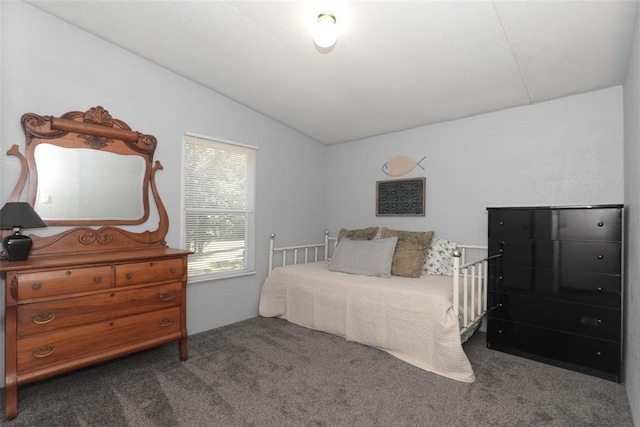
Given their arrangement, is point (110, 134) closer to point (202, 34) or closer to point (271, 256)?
point (202, 34)

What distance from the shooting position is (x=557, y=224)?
7.31ft

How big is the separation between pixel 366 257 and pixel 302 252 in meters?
1.12

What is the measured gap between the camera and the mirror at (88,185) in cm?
211

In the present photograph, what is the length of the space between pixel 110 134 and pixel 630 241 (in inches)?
140

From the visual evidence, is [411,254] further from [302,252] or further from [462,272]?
[302,252]

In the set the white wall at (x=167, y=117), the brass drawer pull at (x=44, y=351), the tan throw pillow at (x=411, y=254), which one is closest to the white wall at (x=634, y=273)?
the tan throw pillow at (x=411, y=254)

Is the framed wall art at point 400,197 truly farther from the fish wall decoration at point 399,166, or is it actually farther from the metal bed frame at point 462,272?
the metal bed frame at point 462,272

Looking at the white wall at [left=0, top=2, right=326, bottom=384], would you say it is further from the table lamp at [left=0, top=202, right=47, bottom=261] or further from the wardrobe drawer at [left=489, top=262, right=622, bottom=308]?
the wardrobe drawer at [left=489, top=262, right=622, bottom=308]

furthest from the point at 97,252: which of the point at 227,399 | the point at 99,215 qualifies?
the point at 227,399

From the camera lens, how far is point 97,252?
7.39 ft

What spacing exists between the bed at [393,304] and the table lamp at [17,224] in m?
2.00

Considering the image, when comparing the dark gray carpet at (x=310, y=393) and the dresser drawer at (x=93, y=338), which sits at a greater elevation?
the dresser drawer at (x=93, y=338)

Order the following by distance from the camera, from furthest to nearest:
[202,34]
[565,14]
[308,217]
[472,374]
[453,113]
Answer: [308,217], [453,113], [202,34], [472,374], [565,14]

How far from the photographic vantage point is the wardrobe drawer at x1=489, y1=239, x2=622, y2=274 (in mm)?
2045
